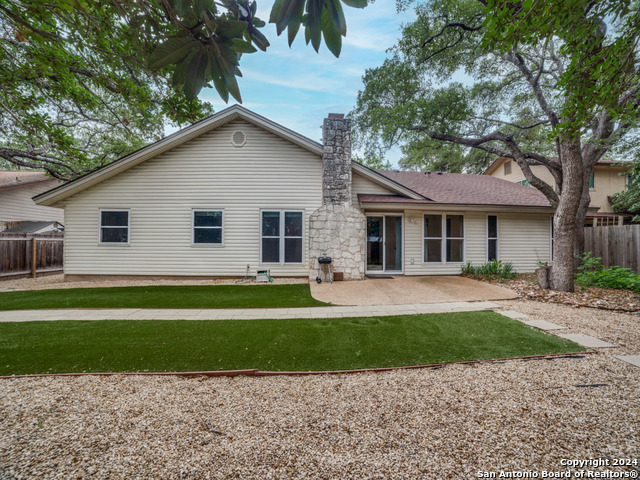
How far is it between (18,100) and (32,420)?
4465mm

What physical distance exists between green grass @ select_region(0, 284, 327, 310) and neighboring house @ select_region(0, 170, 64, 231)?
9.74 metres

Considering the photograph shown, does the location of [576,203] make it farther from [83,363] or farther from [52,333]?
[52,333]

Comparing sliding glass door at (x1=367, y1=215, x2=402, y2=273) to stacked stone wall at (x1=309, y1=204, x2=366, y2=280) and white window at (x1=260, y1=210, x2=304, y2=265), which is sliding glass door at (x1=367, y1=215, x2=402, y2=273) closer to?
stacked stone wall at (x1=309, y1=204, x2=366, y2=280)

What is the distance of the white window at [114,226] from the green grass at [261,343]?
5219mm

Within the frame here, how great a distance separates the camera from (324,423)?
7.50 feet

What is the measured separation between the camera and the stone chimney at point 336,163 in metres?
8.90

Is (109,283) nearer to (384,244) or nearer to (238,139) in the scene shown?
(238,139)

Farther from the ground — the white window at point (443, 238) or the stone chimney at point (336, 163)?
the stone chimney at point (336, 163)

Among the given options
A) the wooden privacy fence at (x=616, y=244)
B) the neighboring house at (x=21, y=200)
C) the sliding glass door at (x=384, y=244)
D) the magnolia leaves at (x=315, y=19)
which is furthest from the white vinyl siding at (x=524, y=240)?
the neighboring house at (x=21, y=200)

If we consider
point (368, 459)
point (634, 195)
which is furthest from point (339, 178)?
point (634, 195)

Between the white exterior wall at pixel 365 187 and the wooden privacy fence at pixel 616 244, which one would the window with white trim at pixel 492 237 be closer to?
the wooden privacy fence at pixel 616 244

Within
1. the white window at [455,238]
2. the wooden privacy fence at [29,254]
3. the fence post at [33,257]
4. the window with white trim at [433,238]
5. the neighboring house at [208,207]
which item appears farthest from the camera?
the fence post at [33,257]

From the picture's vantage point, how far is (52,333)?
14.5ft

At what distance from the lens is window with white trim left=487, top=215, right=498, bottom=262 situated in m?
10.5
